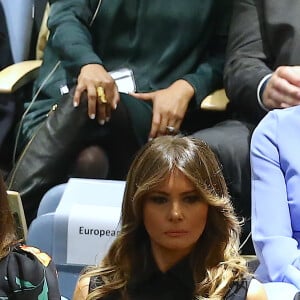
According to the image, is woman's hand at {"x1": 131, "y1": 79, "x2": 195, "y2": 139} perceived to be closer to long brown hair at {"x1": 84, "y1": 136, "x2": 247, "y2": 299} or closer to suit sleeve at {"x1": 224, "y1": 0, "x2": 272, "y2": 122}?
suit sleeve at {"x1": 224, "y1": 0, "x2": 272, "y2": 122}

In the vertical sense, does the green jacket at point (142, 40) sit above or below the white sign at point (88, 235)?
above

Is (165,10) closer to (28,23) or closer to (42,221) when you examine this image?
(28,23)

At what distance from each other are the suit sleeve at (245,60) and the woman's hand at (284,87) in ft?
0.31

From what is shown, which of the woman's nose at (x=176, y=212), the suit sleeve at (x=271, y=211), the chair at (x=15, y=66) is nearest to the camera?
the woman's nose at (x=176, y=212)

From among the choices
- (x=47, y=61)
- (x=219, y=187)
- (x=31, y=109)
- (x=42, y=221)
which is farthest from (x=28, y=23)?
(x=219, y=187)

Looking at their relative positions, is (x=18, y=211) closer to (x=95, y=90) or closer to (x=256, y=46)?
(x=95, y=90)

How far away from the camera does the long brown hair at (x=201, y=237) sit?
138 centimetres

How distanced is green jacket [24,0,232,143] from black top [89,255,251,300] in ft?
3.45

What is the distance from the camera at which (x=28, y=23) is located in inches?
105

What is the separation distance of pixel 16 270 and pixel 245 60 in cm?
106

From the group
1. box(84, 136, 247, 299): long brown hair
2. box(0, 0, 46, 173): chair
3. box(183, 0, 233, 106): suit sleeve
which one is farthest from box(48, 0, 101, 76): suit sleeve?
box(84, 136, 247, 299): long brown hair

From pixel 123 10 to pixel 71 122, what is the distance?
1.54 feet

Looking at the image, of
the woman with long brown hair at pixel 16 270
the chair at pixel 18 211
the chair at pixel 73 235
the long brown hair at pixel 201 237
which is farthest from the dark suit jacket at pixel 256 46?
the woman with long brown hair at pixel 16 270

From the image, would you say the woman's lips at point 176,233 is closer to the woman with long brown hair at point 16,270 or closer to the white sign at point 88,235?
the woman with long brown hair at point 16,270
